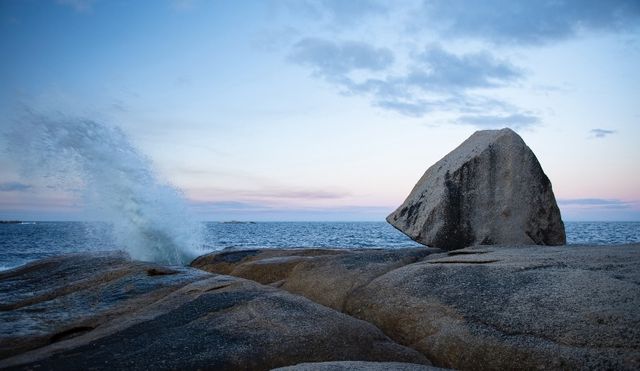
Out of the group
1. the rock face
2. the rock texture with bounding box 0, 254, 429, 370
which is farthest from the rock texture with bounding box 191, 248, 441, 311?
the rock texture with bounding box 0, 254, 429, 370

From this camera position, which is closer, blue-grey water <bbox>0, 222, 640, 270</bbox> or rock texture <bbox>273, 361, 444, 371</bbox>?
rock texture <bbox>273, 361, 444, 371</bbox>

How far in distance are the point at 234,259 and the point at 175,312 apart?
5.36m

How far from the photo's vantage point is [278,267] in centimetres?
806

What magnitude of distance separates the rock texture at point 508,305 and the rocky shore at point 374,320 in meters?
0.01

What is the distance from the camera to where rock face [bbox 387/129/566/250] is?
799cm

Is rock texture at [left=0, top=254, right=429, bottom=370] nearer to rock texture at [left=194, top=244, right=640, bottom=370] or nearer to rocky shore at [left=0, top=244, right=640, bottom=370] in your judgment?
rocky shore at [left=0, top=244, right=640, bottom=370]

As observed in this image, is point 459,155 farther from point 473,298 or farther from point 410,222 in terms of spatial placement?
point 473,298

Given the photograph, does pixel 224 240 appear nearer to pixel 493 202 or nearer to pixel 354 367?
pixel 493 202

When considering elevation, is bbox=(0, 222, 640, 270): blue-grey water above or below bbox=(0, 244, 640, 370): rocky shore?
below

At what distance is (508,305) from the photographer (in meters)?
4.41

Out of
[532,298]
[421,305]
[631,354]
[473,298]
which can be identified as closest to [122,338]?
[421,305]

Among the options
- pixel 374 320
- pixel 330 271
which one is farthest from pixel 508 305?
pixel 330 271

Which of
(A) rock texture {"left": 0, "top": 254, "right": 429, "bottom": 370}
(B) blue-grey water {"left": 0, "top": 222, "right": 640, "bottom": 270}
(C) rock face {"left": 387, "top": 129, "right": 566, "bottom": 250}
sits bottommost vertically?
(B) blue-grey water {"left": 0, "top": 222, "right": 640, "bottom": 270}

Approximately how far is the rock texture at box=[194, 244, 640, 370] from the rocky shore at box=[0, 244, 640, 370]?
12 mm
